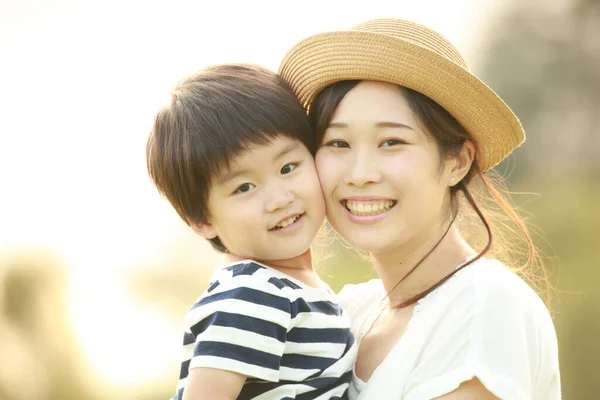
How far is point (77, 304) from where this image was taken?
6824 millimetres

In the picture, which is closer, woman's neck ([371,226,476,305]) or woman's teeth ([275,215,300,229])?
woman's teeth ([275,215,300,229])

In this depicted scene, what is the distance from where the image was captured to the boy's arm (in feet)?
6.85

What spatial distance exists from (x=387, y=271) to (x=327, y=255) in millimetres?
667

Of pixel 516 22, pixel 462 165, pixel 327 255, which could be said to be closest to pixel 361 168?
pixel 462 165

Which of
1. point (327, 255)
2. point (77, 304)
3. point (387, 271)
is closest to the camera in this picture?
point (387, 271)

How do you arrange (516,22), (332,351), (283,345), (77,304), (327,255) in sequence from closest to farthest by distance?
(283,345) < (332,351) < (327,255) < (77,304) < (516,22)

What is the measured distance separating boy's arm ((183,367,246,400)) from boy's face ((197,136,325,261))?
45cm

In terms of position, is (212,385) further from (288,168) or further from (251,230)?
(288,168)

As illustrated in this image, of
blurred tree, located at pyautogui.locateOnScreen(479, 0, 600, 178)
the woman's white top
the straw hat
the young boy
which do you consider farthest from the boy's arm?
blurred tree, located at pyautogui.locateOnScreen(479, 0, 600, 178)

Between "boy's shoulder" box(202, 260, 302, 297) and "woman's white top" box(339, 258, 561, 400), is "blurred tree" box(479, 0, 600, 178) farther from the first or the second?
"boy's shoulder" box(202, 260, 302, 297)

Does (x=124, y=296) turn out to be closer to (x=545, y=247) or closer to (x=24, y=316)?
(x=24, y=316)

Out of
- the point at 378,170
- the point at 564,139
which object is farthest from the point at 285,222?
the point at 564,139

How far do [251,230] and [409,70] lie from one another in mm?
682

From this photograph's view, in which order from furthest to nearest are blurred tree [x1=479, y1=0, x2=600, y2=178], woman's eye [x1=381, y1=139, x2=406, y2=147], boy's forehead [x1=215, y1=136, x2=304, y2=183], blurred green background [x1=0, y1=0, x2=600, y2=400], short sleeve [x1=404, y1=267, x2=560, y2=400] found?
blurred tree [x1=479, y1=0, x2=600, y2=178] → blurred green background [x1=0, y1=0, x2=600, y2=400] → woman's eye [x1=381, y1=139, x2=406, y2=147] → boy's forehead [x1=215, y1=136, x2=304, y2=183] → short sleeve [x1=404, y1=267, x2=560, y2=400]
